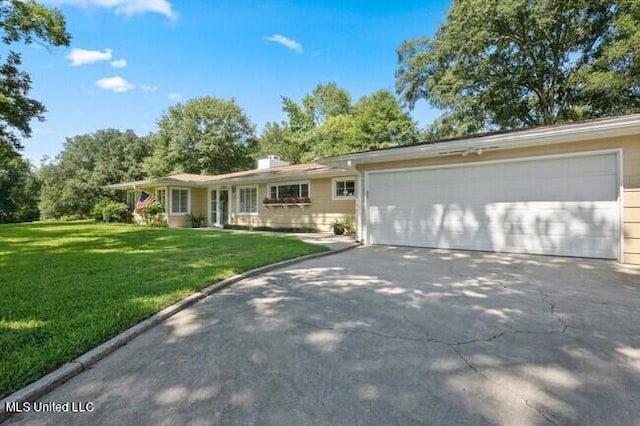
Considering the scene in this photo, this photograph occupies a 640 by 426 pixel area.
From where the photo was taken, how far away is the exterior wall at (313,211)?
1288 centimetres

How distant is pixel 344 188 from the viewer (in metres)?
12.8

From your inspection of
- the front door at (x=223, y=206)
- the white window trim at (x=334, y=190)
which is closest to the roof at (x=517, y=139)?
the white window trim at (x=334, y=190)

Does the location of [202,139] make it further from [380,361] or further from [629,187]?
[380,361]

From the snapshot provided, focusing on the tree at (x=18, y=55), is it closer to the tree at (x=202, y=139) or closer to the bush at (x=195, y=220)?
the bush at (x=195, y=220)

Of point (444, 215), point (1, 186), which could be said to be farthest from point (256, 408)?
point (1, 186)

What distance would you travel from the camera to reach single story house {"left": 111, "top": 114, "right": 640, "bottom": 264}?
647 cm

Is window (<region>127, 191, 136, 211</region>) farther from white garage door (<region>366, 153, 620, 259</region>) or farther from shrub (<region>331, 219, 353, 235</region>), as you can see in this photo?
white garage door (<region>366, 153, 620, 259</region>)

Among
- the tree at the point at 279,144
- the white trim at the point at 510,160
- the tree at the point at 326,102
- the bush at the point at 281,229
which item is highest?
the tree at the point at 326,102

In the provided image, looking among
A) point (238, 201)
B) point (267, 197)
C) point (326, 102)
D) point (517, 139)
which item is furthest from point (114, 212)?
point (326, 102)

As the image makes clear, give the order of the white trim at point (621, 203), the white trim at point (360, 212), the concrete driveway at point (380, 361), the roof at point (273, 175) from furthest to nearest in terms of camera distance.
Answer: the roof at point (273, 175) → the white trim at point (360, 212) → the white trim at point (621, 203) → the concrete driveway at point (380, 361)

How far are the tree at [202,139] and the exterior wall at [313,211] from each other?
640 inches

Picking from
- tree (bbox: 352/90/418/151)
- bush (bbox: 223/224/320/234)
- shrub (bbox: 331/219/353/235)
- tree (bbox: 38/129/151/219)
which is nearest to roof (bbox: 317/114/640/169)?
shrub (bbox: 331/219/353/235)

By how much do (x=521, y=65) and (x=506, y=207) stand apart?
13893mm

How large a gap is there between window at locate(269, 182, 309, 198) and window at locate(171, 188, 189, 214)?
596 centimetres
